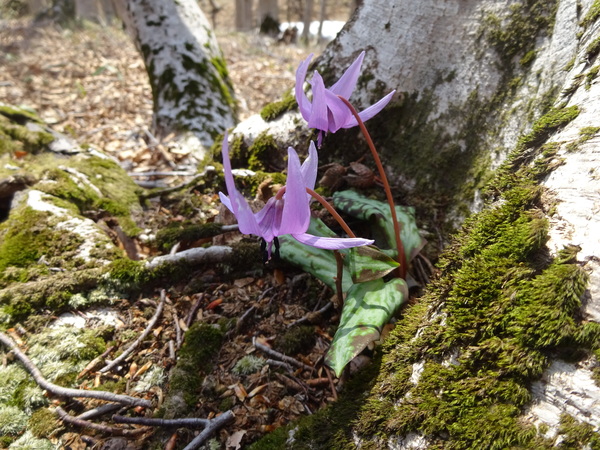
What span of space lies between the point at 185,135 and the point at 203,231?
2.03 metres

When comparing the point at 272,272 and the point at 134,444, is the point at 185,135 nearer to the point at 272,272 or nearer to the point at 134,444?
the point at 272,272

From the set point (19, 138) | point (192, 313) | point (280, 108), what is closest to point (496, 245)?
point (192, 313)

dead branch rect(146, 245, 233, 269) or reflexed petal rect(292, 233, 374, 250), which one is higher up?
reflexed petal rect(292, 233, 374, 250)

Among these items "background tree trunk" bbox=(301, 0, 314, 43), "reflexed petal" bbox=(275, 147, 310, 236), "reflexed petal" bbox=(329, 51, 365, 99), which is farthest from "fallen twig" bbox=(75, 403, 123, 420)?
"background tree trunk" bbox=(301, 0, 314, 43)

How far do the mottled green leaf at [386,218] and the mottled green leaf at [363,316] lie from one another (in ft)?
0.89

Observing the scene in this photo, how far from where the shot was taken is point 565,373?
96 centimetres

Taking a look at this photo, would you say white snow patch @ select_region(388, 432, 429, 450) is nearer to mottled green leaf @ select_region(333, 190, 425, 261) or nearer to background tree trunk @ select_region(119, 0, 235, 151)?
mottled green leaf @ select_region(333, 190, 425, 261)

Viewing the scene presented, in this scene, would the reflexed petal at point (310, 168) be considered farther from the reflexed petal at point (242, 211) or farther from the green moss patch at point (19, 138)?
the green moss patch at point (19, 138)

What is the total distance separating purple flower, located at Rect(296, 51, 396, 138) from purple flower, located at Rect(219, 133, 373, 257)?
246 mm

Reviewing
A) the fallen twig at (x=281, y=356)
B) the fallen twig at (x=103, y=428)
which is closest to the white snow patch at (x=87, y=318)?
the fallen twig at (x=103, y=428)

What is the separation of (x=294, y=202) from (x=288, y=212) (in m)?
0.04

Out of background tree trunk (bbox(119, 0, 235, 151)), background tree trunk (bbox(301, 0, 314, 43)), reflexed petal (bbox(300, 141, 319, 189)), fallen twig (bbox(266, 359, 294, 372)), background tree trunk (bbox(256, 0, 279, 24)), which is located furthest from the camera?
background tree trunk (bbox(256, 0, 279, 24))

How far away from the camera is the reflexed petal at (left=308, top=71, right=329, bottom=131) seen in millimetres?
1313

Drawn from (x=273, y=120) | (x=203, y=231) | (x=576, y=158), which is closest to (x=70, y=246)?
(x=203, y=231)
